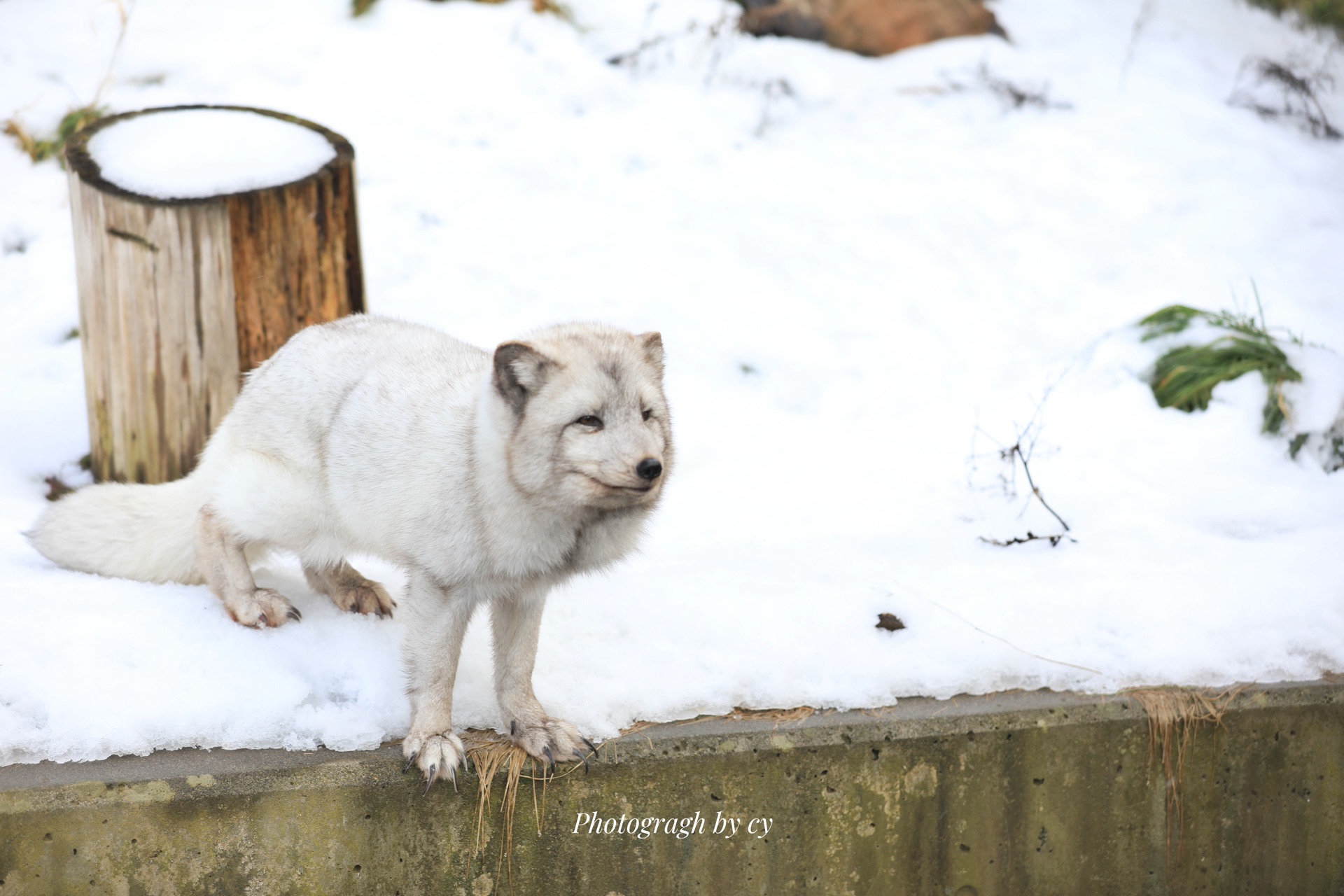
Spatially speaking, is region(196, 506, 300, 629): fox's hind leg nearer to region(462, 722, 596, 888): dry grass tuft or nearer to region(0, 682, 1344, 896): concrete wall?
region(0, 682, 1344, 896): concrete wall

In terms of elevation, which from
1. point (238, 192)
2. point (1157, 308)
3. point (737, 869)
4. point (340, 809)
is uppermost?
point (238, 192)

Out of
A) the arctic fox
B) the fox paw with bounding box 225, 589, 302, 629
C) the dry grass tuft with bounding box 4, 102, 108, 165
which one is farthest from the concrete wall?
the dry grass tuft with bounding box 4, 102, 108, 165

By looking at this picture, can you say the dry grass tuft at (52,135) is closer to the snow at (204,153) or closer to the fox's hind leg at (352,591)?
the snow at (204,153)

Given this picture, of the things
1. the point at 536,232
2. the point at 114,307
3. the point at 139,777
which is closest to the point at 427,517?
the point at 139,777

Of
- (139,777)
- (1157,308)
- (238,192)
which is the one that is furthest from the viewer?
(1157,308)

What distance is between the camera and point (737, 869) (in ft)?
8.67

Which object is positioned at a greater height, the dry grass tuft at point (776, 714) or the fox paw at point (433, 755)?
the fox paw at point (433, 755)

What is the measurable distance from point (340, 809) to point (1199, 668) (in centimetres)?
211

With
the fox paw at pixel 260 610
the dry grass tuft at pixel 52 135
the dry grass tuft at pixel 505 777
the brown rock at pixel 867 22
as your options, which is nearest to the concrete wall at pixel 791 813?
the dry grass tuft at pixel 505 777

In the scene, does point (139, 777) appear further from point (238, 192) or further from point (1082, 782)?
point (1082, 782)

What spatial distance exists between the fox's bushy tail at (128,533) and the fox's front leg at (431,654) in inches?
32.3

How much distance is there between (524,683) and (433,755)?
0.85 ft

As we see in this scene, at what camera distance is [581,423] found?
86.6 inches

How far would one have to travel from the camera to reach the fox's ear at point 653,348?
236 centimetres
